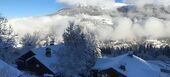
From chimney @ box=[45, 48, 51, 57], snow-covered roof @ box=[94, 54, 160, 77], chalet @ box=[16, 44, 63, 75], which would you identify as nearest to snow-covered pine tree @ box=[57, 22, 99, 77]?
snow-covered roof @ box=[94, 54, 160, 77]

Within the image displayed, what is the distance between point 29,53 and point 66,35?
2093cm

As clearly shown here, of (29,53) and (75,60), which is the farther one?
(29,53)

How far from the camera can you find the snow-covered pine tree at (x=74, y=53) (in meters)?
80.2

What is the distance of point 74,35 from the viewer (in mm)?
82625

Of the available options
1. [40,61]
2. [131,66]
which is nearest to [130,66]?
[131,66]

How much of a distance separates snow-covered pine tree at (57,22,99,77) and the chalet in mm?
7918

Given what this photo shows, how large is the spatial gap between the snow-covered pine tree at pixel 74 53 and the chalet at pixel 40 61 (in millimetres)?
7918

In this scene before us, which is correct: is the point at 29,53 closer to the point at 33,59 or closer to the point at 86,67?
the point at 33,59

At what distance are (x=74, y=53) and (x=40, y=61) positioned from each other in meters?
16.1

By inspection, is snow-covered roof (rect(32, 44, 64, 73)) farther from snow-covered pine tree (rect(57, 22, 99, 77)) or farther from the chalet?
snow-covered pine tree (rect(57, 22, 99, 77))

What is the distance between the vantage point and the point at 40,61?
95125mm

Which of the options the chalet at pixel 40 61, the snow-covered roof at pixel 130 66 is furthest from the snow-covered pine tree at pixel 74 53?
the chalet at pixel 40 61

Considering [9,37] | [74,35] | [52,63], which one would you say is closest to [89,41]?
[74,35]

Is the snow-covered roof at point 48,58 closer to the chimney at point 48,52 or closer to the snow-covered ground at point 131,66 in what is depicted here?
the chimney at point 48,52
